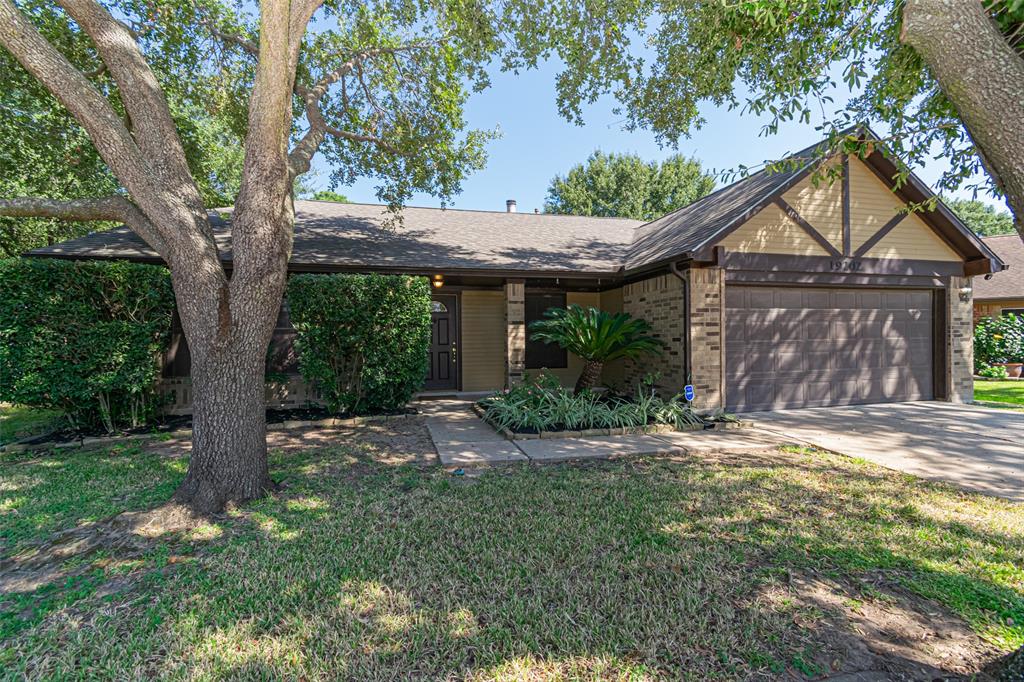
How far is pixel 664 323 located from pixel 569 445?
3732 millimetres

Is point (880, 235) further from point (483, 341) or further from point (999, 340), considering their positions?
point (999, 340)

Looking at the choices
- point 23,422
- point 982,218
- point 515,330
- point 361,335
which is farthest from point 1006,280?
point 982,218

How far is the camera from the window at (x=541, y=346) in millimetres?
11086

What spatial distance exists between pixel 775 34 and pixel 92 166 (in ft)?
38.5

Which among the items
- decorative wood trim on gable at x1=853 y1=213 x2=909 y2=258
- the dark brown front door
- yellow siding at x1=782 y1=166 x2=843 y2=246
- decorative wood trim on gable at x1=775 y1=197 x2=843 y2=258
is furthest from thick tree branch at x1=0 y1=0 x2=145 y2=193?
decorative wood trim on gable at x1=853 y1=213 x2=909 y2=258

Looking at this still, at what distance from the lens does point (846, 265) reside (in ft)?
27.5

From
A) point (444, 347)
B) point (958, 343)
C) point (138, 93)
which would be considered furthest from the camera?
point (444, 347)

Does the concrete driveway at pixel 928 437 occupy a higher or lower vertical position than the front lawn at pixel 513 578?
higher

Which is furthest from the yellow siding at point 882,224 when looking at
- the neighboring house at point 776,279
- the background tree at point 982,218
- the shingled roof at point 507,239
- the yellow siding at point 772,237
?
the background tree at point 982,218

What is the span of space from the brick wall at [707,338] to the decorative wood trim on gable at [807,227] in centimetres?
183

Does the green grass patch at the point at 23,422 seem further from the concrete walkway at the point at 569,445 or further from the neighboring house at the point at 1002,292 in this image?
the neighboring house at the point at 1002,292

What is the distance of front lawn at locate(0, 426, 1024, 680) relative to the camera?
2.10m

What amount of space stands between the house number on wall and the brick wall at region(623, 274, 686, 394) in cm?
314

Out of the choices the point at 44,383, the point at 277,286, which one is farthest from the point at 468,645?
the point at 44,383
